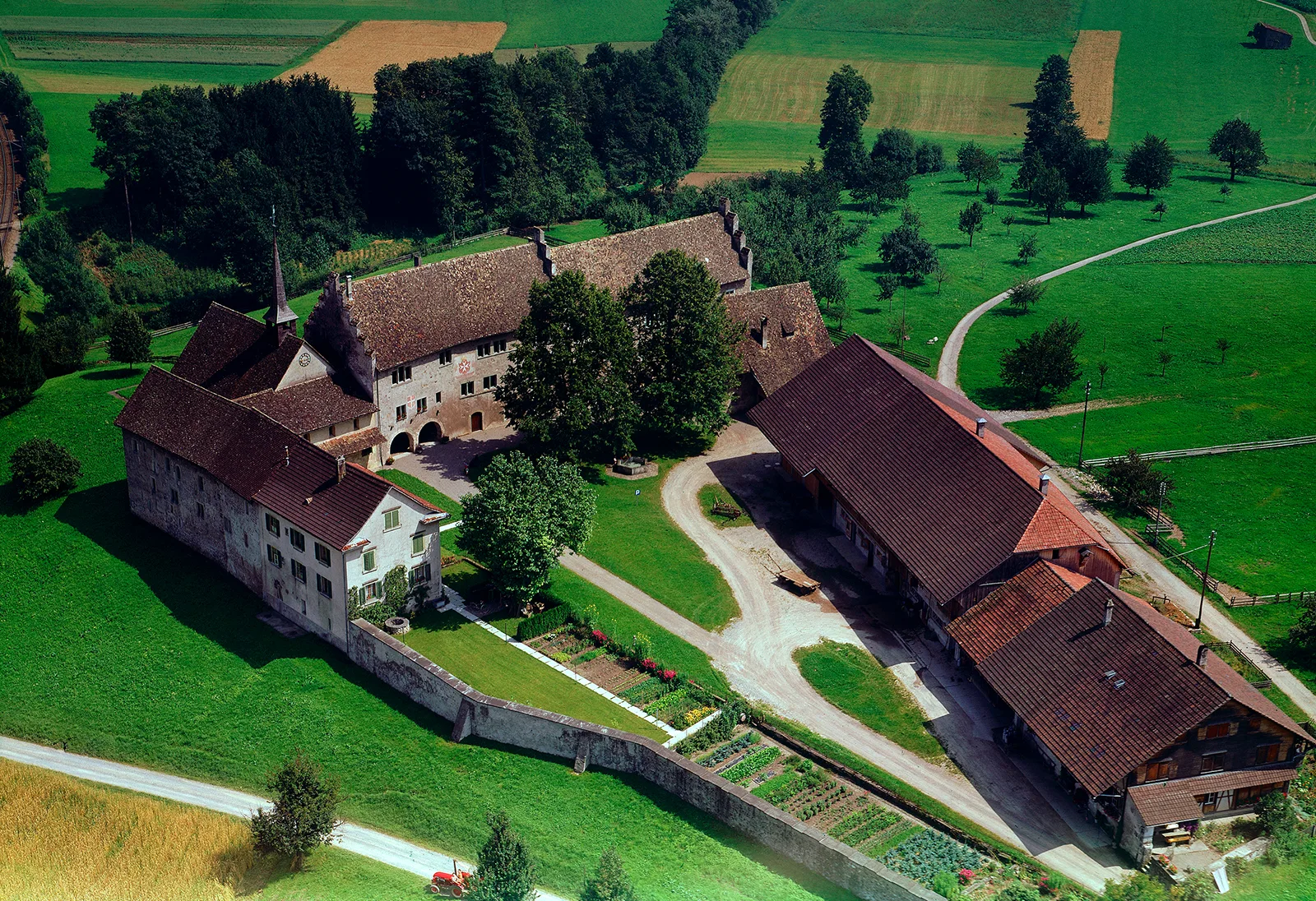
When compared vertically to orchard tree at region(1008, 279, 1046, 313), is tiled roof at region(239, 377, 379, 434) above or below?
above

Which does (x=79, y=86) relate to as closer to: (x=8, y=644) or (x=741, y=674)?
(x=8, y=644)

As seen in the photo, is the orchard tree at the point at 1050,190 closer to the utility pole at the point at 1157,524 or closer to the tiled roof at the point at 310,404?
the utility pole at the point at 1157,524

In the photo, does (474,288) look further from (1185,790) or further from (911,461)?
(1185,790)

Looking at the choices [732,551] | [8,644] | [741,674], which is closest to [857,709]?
[741,674]

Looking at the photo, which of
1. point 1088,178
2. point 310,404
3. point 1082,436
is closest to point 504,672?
point 310,404

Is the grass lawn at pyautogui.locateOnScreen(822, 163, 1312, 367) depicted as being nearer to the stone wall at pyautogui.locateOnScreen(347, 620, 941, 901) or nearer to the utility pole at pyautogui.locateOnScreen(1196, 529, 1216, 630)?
the utility pole at pyautogui.locateOnScreen(1196, 529, 1216, 630)

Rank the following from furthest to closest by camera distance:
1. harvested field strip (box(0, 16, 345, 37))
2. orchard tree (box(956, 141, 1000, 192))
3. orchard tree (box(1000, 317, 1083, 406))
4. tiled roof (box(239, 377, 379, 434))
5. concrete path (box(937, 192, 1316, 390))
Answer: harvested field strip (box(0, 16, 345, 37)) → orchard tree (box(956, 141, 1000, 192)) → concrete path (box(937, 192, 1316, 390)) → orchard tree (box(1000, 317, 1083, 406)) → tiled roof (box(239, 377, 379, 434))

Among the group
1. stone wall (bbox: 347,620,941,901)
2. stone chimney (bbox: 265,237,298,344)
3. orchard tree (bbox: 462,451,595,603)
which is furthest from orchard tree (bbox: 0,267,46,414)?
orchard tree (bbox: 462,451,595,603)

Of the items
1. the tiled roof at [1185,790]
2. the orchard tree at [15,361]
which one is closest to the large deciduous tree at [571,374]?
the orchard tree at [15,361]
